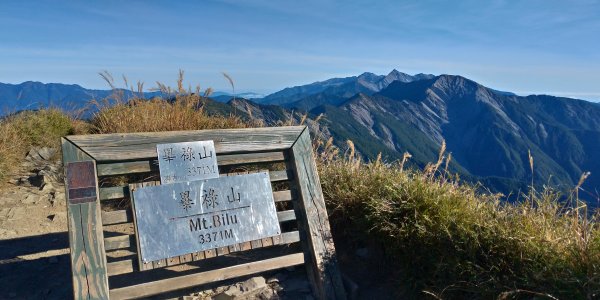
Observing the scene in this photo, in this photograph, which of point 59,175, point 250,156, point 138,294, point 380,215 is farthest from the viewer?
point 59,175

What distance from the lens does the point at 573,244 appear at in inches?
130

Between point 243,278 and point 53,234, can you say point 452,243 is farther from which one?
point 53,234

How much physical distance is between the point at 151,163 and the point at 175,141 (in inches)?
12.4

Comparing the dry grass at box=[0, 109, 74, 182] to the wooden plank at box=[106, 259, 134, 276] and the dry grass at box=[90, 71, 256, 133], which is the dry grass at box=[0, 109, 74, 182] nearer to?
the dry grass at box=[90, 71, 256, 133]

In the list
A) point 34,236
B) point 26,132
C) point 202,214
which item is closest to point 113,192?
point 202,214

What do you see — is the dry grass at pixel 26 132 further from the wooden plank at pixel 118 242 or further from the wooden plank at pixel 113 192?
the wooden plank at pixel 118 242

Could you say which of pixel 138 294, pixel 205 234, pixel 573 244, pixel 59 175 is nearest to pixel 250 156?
pixel 205 234

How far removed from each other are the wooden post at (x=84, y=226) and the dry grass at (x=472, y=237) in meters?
2.48

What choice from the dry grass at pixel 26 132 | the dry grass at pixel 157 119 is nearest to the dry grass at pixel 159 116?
the dry grass at pixel 157 119

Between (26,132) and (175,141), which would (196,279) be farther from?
(26,132)

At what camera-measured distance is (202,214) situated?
13.4 ft

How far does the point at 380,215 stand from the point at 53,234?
14.7ft

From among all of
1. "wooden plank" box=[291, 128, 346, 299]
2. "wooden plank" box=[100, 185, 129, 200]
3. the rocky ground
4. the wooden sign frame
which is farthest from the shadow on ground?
"wooden plank" box=[291, 128, 346, 299]

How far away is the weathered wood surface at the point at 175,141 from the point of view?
3.99 m
